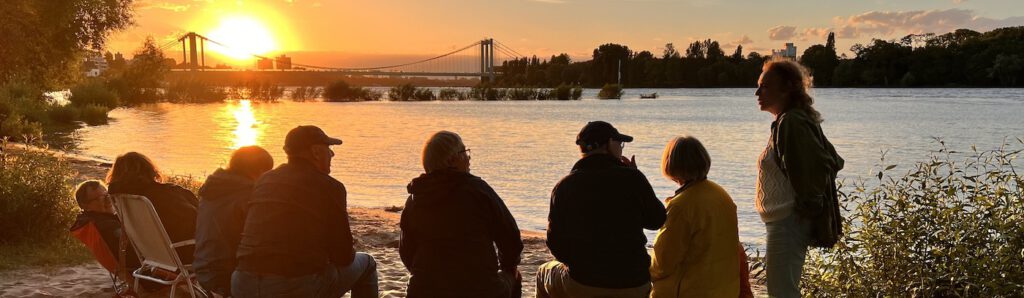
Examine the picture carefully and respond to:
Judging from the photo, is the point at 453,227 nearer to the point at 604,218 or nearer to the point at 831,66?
the point at 604,218

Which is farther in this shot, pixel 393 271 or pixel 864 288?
pixel 393 271

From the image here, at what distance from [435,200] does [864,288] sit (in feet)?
9.29

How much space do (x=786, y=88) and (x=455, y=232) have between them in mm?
1681

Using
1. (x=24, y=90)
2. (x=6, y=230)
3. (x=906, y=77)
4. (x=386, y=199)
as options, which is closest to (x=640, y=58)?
(x=906, y=77)

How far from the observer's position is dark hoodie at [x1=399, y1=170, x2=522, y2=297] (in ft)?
10.4

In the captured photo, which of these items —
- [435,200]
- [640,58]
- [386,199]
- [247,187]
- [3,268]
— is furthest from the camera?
[640,58]

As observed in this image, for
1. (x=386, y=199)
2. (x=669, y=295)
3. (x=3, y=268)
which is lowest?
(x=386, y=199)

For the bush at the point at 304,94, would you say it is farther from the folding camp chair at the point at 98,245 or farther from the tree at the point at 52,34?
the folding camp chair at the point at 98,245

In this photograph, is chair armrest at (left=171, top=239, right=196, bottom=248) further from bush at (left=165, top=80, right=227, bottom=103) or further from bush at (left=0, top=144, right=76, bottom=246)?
bush at (left=165, top=80, right=227, bottom=103)

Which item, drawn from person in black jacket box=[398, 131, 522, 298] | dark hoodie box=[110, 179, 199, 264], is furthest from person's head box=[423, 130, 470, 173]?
dark hoodie box=[110, 179, 199, 264]

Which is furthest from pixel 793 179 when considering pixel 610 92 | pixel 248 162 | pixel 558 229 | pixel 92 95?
pixel 610 92

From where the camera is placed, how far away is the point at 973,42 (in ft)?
302

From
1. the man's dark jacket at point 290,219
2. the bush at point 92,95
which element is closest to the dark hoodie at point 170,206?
the man's dark jacket at point 290,219

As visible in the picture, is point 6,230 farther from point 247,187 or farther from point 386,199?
point 386,199
